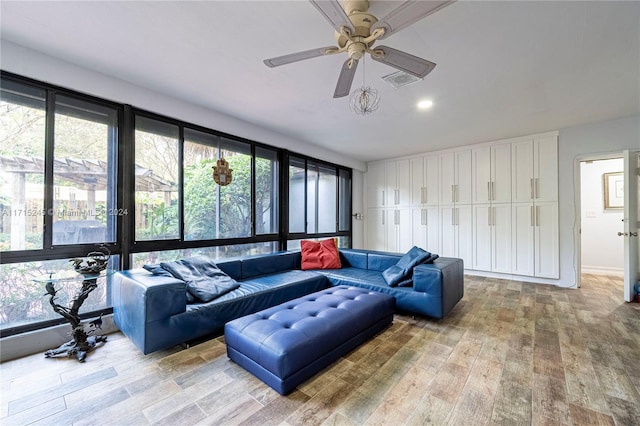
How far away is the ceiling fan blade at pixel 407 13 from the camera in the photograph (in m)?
1.22

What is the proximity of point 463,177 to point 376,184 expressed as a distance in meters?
1.92

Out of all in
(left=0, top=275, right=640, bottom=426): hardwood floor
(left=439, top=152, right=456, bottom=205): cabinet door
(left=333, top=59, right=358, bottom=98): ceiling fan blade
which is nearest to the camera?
(left=0, top=275, right=640, bottom=426): hardwood floor

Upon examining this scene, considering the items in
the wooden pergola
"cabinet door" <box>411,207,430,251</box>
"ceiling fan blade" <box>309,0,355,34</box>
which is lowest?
"cabinet door" <box>411,207,430,251</box>

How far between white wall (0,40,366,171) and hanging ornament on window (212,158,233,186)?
17.8 inches

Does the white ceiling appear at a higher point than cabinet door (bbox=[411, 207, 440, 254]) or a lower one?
higher

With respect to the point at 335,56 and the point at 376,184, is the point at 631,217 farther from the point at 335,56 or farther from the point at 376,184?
the point at 335,56

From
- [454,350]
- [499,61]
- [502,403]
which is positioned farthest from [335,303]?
[499,61]

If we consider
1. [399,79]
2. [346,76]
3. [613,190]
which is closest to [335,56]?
[346,76]

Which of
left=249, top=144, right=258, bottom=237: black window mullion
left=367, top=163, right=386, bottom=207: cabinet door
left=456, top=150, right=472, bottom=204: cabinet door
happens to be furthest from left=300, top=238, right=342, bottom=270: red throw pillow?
left=456, top=150, right=472, bottom=204: cabinet door

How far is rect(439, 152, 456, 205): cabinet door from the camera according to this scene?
5203mm

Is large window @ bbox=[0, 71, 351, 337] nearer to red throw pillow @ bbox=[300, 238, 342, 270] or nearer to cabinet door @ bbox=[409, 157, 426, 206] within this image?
red throw pillow @ bbox=[300, 238, 342, 270]

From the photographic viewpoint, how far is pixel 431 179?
546cm

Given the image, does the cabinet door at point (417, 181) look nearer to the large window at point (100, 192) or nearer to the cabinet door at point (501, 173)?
the cabinet door at point (501, 173)

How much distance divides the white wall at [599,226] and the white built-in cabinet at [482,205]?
62.0 inches
